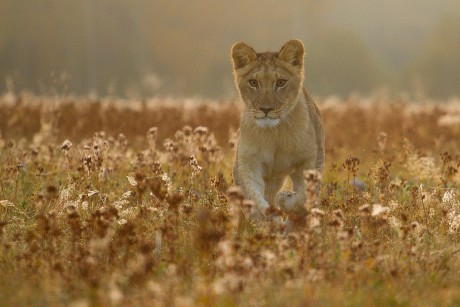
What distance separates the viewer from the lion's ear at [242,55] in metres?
7.43

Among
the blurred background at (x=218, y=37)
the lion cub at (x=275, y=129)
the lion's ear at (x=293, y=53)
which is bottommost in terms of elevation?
the lion cub at (x=275, y=129)

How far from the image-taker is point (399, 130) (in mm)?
15883

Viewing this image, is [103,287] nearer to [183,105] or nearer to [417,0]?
[183,105]

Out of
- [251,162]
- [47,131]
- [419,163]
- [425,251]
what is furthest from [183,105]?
[425,251]

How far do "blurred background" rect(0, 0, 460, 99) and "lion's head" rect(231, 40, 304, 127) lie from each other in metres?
96.8

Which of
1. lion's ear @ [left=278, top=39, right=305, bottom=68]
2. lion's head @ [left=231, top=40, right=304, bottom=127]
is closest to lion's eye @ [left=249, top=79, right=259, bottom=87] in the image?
lion's head @ [left=231, top=40, right=304, bottom=127]

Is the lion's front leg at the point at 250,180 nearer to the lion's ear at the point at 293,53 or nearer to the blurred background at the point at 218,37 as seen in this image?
the lion's ear at the point at 293,53

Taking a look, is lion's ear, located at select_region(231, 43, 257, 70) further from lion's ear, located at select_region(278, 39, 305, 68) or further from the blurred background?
the blurred background

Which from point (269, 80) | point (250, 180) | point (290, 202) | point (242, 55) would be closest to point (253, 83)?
point (269, 80)

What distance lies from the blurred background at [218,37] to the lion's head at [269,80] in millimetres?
96757

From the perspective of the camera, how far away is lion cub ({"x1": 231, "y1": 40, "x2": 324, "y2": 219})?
6885 millimetres

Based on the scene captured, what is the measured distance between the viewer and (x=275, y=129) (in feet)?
22.8

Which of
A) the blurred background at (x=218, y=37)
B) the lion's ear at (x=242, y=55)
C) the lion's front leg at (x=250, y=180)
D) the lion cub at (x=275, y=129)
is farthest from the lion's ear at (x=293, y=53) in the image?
the blurred background at (x=218, y=37)

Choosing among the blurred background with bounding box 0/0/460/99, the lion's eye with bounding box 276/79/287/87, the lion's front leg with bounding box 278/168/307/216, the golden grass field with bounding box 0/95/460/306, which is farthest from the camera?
the blurred background with bounding box 0/0/460/99
